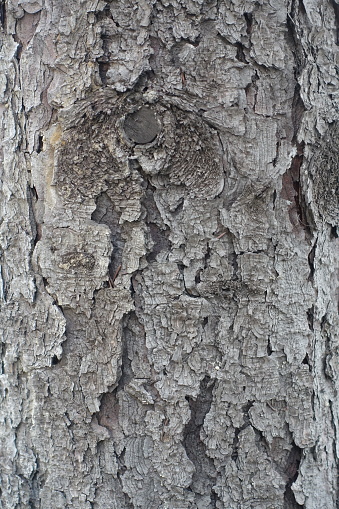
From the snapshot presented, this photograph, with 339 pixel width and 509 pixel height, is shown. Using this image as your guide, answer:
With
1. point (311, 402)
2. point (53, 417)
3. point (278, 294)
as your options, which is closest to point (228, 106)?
point (278, 294)

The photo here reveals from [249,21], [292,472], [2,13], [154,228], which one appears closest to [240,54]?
[249,21]

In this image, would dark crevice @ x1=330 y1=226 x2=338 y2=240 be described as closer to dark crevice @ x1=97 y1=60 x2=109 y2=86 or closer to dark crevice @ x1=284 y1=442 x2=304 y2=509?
dark crevice @ x1=284 y1=442 x2=304 y2=509

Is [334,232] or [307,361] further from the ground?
[334,232]

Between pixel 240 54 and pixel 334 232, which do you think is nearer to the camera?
pixel 240 54

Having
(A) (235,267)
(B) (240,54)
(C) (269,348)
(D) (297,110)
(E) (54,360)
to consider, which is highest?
(B) (240,54)

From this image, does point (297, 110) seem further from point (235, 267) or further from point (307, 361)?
point (307, 361)

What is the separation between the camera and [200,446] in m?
1.35

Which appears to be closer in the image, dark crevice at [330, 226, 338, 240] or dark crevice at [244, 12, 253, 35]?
dark crevice at [244, 12, 253, 35]

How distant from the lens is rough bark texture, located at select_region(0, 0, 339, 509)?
1.27m

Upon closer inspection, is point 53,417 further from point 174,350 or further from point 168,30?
point 168,30

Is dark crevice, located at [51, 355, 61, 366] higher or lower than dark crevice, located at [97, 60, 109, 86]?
lower

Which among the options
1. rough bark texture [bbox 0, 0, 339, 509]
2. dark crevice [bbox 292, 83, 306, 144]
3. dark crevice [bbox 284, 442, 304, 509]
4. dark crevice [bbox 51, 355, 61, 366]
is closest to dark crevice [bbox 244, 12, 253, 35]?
rough bark texture [bbox 0, 0, 339, 509]

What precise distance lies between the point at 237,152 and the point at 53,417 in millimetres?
871

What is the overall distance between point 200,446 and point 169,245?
55cm
